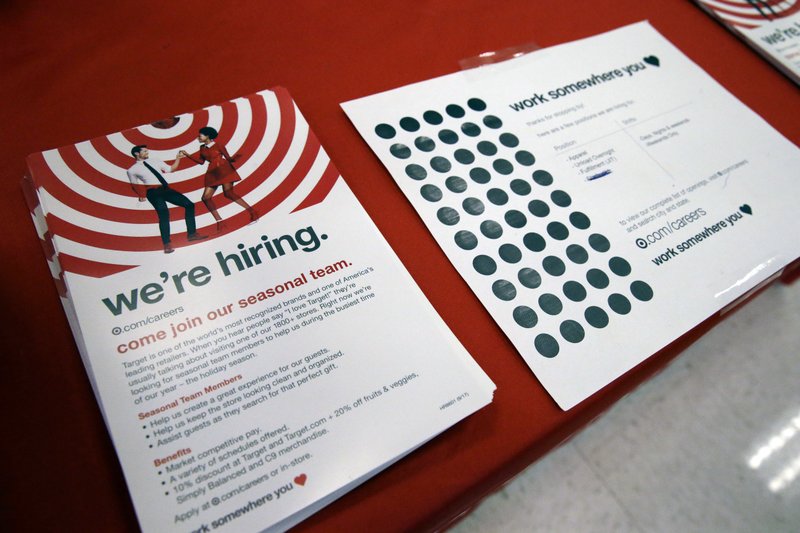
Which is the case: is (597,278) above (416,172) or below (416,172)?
below

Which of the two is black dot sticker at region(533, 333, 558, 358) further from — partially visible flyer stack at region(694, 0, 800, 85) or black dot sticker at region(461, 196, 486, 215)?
partially visible flyer stack at region(694, 0, 800, 85)

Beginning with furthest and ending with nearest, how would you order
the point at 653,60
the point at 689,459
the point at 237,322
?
1. the point at 689,459
2. the point at 653,60
3. the point at 237,322

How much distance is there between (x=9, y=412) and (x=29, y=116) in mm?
334

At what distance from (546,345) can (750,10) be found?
71 centimetres

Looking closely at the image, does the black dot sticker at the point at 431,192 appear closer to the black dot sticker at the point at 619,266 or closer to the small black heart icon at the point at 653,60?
the black dot sticker at the point at 619,266

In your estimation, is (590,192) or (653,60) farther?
(653,60)

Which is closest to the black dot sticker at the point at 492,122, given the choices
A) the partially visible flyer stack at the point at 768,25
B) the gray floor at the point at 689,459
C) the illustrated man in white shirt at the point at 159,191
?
the illustrated man in white shirt at the point at 159,191

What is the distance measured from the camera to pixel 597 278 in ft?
1.70

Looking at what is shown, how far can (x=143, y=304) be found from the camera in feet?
1.41

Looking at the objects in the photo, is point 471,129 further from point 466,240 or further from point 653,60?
point 653,60

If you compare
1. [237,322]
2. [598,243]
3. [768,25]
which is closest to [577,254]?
[598,243]

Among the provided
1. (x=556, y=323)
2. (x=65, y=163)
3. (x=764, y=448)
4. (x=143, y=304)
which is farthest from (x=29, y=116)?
(x=764, y=448)

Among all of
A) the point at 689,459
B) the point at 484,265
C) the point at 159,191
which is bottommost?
the point at 689,459

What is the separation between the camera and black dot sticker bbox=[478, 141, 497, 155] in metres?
0.58
